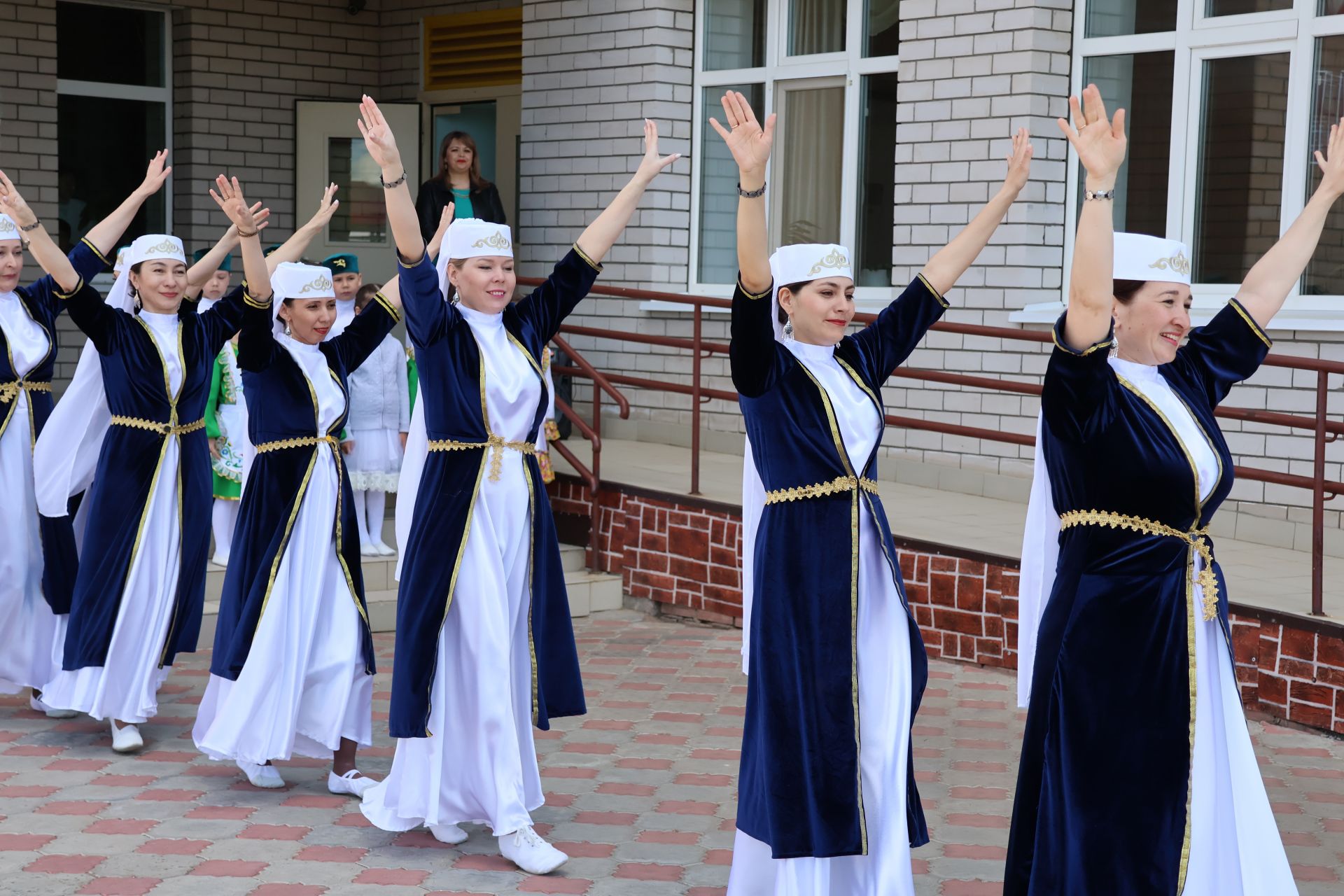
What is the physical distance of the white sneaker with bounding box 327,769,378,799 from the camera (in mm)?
5402

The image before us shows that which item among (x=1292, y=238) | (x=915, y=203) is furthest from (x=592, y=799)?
(x=915, y=203)

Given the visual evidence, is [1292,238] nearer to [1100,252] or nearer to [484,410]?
[1100,252]

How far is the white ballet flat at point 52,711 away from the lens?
6.59 meters

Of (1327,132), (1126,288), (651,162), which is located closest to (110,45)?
(1327,132)

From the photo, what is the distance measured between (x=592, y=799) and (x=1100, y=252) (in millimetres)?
2907

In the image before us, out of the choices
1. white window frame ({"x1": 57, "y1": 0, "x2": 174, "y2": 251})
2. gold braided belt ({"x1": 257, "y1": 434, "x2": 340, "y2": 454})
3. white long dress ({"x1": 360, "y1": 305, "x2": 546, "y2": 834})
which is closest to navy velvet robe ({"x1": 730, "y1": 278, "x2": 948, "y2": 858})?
white long dress ({"x1": 360, "y1": 305, "x2": 546, "y2": 834})

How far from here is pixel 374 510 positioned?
8594 millimetres

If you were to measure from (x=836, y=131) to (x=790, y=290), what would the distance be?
6425mm

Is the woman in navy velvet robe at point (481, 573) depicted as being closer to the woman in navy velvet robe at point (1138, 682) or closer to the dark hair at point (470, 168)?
the woman in navy velvet robe at point (1138, 682)

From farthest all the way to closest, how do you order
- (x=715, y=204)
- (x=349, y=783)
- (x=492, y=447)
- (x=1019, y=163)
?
1. (x=715, y=204)
2. (x=349, y=783)
3. (x=492, y=447)
4. (x=1019, y=163)

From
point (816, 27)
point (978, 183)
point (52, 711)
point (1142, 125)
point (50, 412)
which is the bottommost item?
point (52, 711)

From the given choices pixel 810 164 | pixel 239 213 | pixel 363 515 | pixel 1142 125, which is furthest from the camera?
pixel 810 164

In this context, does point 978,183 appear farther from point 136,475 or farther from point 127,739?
point 127,739

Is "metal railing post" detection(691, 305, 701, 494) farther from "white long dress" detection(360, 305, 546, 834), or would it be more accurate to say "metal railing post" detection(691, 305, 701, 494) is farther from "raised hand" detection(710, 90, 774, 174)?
"raised hand" detection(710, 90, 774, 174)
